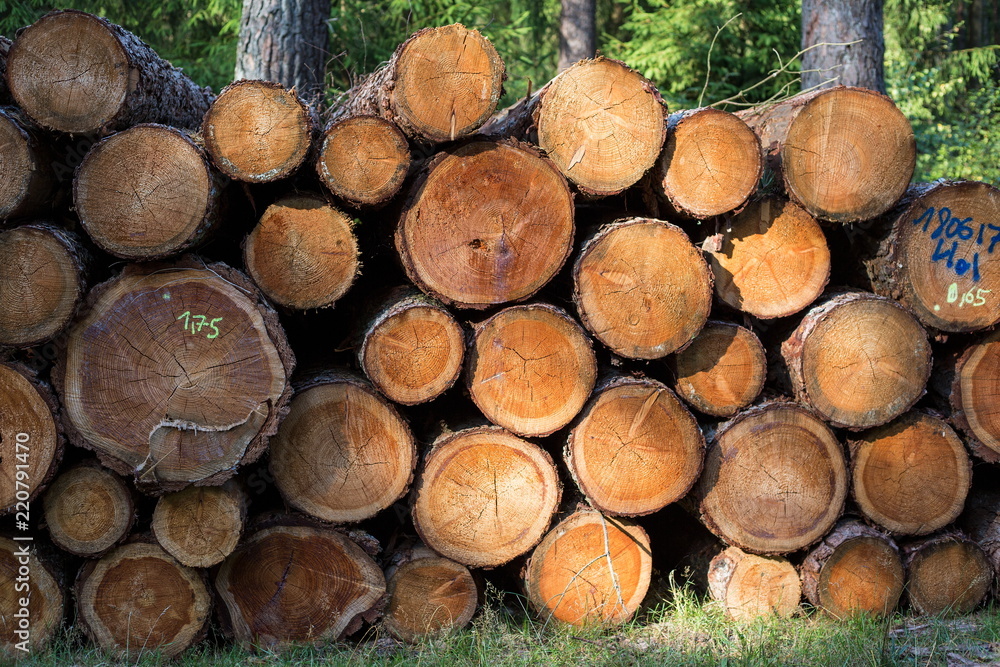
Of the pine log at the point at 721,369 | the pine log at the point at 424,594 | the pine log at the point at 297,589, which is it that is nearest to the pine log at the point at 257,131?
the pine log at the point at 297,589

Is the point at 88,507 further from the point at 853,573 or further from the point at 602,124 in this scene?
the point at 853,573

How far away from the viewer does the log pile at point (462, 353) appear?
115 inches

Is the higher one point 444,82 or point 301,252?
point 444,82

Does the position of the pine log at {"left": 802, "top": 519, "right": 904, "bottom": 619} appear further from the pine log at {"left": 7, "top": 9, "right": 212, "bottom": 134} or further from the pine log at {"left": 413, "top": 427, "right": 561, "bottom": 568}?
the pine log at {"left": 7, "top": 9, "right": 212, "bottom": 134}

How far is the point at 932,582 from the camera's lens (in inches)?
140

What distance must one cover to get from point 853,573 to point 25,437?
3.45 metres

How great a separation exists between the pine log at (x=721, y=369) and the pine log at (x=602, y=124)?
2.49 ft

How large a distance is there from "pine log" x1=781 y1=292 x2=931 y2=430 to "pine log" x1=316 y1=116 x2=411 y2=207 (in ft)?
6.09

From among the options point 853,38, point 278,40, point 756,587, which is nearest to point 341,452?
point 756,587

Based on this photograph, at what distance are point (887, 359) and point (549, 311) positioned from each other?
1.50 meters

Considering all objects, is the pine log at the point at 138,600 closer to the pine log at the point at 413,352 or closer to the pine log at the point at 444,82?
the pine log at the point at 413,352

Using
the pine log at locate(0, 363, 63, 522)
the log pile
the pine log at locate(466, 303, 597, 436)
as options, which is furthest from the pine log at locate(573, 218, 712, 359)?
the pine log at locate(0, 363, 63, 522)

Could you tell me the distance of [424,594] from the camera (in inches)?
130

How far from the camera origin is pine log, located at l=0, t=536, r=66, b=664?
121 inches
